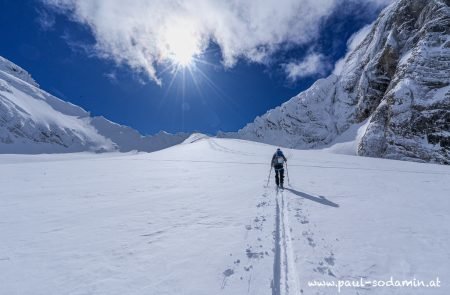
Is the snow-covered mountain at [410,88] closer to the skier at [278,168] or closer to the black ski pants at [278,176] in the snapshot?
the skier at [278,168]

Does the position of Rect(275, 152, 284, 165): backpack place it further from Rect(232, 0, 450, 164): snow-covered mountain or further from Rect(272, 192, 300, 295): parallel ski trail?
Rect(232, 0, 450, 164): snow-covered mountain

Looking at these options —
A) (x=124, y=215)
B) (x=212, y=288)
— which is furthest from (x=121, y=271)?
(x=124, y=215)

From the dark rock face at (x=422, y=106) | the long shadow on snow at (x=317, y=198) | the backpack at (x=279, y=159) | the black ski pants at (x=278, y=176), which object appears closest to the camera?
the long shadow on snow at (x=317, y=198)

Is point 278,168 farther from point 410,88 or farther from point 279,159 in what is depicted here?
point 410,88

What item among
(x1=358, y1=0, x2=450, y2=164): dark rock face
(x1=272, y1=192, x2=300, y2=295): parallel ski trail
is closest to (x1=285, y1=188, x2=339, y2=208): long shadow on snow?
(x1=272, y1=192, x2=300, y2=295): parallel ski trail

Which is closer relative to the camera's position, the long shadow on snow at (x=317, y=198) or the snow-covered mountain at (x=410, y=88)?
the long shadow on snow at (x=317, y=198)

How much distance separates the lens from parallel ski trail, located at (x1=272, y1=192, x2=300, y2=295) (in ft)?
14.1

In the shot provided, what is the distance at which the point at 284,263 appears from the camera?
5012mm

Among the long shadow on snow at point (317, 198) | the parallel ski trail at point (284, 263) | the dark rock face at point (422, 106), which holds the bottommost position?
the parallel ski trail at point (284, 263)

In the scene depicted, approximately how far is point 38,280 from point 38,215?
4532 millimetres

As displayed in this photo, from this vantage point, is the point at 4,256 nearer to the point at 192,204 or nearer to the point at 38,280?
the point at 38,280

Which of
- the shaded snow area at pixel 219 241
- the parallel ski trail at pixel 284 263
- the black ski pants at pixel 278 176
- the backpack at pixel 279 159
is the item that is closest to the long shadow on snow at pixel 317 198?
the shaded snow area at pixel 219 241

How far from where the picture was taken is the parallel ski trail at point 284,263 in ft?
14.1

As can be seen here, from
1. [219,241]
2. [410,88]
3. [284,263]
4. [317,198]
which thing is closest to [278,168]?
[317,198]
